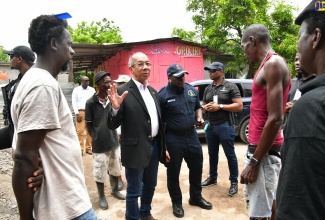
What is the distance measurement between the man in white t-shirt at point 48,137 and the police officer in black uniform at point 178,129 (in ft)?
6.56

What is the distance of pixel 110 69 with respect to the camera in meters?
13.8

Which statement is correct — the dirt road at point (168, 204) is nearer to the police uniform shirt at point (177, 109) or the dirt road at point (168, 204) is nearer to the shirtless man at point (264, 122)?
the police uniform shirt at point (177, 109)

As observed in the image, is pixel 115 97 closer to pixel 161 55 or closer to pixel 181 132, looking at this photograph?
pixel 181 132

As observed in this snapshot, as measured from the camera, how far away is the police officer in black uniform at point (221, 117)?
4.33 m

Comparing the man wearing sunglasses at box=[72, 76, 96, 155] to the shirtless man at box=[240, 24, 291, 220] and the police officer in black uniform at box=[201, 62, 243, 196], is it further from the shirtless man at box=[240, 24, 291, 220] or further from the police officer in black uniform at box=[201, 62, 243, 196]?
the shirtless man at box=[240, 24, 291, 220]

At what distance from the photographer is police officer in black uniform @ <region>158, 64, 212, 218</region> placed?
3.65 meters

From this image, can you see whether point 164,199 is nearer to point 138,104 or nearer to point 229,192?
point 229,192

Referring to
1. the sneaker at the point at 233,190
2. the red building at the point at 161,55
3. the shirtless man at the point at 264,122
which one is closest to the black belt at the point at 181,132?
the sneaker at the point at 233,190

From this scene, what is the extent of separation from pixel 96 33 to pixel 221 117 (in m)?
24.9

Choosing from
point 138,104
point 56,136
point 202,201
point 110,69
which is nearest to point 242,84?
point 202,201

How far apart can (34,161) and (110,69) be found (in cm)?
1270

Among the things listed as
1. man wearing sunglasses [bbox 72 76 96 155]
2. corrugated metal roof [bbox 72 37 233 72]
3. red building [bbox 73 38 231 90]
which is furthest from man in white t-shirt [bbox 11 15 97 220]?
red building [bbox 73 38 231 90]

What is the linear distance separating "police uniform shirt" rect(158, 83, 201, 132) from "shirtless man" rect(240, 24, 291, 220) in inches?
53.3

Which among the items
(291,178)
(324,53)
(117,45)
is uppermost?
(117,45)
